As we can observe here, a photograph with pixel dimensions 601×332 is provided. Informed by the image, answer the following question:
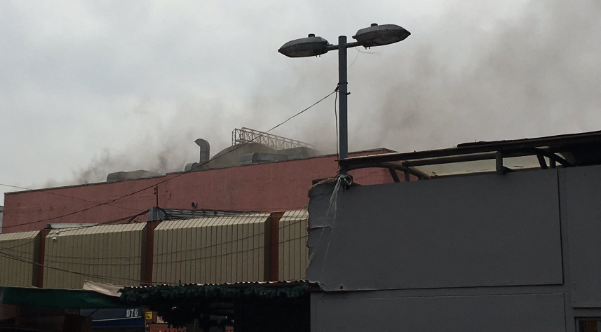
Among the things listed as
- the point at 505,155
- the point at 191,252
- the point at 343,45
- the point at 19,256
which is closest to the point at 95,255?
the point at 19,256

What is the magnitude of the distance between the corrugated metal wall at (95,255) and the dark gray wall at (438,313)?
13.4 meters

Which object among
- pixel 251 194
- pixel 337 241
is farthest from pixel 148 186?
pixel 337 241

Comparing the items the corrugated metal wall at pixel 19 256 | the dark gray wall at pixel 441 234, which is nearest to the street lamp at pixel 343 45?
the dark gray wall at pixel 441 234

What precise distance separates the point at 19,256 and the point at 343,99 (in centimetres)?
1525

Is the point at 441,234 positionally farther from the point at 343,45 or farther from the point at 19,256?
the point at 19,256

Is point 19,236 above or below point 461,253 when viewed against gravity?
above

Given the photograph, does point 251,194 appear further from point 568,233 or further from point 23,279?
point 568,233

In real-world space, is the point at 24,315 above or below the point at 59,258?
below

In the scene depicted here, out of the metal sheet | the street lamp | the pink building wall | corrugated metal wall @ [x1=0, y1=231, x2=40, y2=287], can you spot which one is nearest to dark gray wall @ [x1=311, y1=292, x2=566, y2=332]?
the metal sheet

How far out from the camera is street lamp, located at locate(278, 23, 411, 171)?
39.0ft

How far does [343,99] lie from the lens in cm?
1197

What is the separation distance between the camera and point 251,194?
33906 millimetres

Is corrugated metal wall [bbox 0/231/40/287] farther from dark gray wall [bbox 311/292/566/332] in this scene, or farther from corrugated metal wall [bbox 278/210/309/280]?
dark gray wall [bbox 311/292/566/332]

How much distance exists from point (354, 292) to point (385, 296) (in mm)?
423
